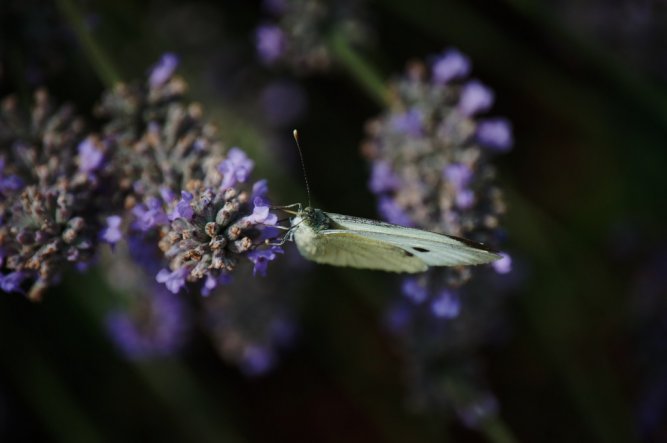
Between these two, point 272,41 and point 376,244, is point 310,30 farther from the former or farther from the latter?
point 376,244

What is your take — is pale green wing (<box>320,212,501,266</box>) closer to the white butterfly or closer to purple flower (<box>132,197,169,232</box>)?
the white butterfly

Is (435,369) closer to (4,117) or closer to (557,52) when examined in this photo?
(4,117)

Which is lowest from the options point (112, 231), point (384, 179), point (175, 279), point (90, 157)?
point (175, 279)

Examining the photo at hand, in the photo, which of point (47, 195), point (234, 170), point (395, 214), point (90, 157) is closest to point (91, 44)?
point (90, 157)

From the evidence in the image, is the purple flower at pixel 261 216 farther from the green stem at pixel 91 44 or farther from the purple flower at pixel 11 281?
the green stem at pixel 91 44

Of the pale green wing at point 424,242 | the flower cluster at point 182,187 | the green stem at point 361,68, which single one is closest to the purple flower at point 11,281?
the flower cluster at point 182,187

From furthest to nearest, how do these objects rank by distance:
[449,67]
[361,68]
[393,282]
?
[393,282], [361,68], [449,67]
